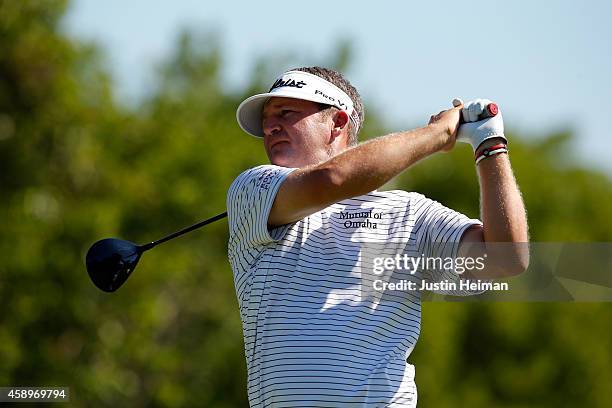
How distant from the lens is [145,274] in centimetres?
3005

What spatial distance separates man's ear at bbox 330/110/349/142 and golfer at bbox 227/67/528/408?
32 cm

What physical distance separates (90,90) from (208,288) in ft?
30.2

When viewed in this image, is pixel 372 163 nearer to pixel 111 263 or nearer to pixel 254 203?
pixel 254 203

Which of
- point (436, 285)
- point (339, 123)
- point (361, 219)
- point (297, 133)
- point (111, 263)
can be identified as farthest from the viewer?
point (111, 263)

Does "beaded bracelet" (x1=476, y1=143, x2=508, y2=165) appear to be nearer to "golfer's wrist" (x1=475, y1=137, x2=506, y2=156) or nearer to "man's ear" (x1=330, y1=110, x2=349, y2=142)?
"golfer's wrist" (x1=475, y1=137, x2=506, y2=156)

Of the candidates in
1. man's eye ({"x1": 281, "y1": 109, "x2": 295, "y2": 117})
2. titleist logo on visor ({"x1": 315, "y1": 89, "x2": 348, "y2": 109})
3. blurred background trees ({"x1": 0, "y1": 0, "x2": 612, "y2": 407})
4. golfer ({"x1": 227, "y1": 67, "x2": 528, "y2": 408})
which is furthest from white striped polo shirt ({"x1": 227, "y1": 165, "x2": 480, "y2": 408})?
blurred background trees ({"x1": 0, "y1": 0, "x2": 612, "y2": 407})

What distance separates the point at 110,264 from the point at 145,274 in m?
24.5

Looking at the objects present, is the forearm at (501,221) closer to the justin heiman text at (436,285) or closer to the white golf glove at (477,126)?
the white golf glove at (477,126)

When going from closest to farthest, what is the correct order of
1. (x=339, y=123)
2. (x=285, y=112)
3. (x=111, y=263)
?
(x=285, y=112), (x=339, y=123), (x=111, y=263)

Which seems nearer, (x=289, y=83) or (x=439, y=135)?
(x=439, y=135)

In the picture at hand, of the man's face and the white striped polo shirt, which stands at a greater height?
→ the man's face

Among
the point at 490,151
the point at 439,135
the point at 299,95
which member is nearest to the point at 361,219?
the point at 439,135

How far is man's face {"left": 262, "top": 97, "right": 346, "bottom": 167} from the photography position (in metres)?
5.39

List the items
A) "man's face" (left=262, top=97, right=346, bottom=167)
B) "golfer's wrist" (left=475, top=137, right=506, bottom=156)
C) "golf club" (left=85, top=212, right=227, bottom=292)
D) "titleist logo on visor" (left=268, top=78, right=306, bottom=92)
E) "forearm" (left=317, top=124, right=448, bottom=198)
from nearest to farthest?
"forearm" (left=317, top=124, right=448, bottom=198) → "golfer's wrist" (left=475, top=137, right=506, bottom=156) → "man's face" (left=262, top=97, right=346, bottom=167) → "titleist logo on visor" (left=268, top=78, right=306, bottom=92) → "golf club" (left=85, top=212, right=227, bottom=292)
